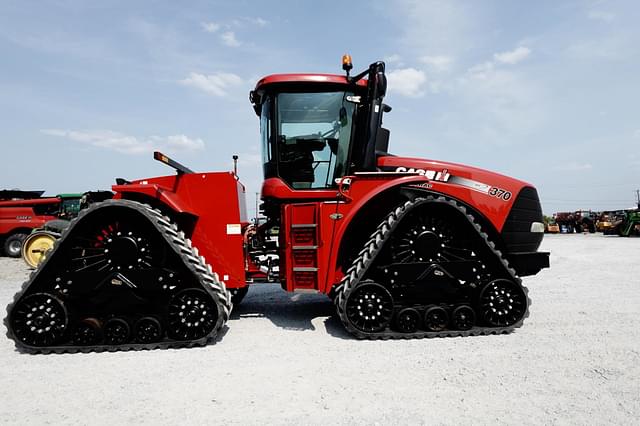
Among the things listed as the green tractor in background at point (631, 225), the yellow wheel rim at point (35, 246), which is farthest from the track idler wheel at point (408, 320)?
the green tractor in background at point (631, 225)

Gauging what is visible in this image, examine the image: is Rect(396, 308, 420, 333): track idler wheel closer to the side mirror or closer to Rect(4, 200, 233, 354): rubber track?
Rect(4, 200, 233, 354): rubber track

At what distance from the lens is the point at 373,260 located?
14.9ft

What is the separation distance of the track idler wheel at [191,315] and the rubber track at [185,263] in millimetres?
76

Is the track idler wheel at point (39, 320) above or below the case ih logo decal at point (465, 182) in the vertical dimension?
below

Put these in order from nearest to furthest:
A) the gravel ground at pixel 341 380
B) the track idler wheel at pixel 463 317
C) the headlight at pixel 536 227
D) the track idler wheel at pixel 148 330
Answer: the gravel ground at pixel 341 380 < the track idler wheel at pixel 148 330 < the track idler wheel at pixel 463 317 < the headlight at pixel 536 227

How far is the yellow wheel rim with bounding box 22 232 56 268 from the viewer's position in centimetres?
1232

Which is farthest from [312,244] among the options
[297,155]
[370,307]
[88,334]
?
[88,334]

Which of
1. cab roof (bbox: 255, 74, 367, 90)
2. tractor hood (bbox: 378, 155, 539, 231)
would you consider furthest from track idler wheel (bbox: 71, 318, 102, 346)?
tractor hood (bbox: 378, 155, 539, 231)

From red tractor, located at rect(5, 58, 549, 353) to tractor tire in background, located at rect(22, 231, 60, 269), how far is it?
9.96m

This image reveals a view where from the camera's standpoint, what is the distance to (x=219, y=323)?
4.27 meters

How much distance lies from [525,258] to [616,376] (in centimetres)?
190

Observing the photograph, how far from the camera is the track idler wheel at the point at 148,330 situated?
4.26 m

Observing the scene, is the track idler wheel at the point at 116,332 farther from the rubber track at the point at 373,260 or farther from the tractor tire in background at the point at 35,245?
the tractor tire in background at the point at 35,245

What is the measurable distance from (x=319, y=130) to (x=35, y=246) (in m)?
12.2
